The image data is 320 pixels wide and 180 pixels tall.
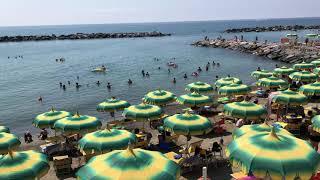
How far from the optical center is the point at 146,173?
970 centimetres

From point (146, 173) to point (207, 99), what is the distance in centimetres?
1309

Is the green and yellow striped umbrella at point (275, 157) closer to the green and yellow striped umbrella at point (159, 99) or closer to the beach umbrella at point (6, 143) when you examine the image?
the beach umbrella at point (6, 143)

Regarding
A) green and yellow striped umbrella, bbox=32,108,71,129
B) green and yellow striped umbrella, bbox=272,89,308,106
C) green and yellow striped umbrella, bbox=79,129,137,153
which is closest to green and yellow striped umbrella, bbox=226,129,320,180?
green and yellow striped umbrella, bbox=79,129,137,153

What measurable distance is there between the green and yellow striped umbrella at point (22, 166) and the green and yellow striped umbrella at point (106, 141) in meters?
2.10

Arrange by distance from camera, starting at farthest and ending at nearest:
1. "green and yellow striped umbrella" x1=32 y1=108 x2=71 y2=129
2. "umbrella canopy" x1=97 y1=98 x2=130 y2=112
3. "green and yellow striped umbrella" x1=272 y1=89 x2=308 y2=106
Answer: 1. "umbrella canopy" x1=97 y1=98 x2=130 y2=112
2. "green and yellow striped umbrella" x1=272 y1=89 x2=308 y2=106
3. "green and yellow striped umbrella" x1=32 y1=108 x2=71 y2=129

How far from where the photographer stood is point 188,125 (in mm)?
15773

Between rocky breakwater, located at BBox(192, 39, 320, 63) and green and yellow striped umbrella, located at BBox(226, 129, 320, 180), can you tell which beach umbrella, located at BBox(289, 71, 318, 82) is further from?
rocky breakwater, located at BBox(192, 39, 320, 63)

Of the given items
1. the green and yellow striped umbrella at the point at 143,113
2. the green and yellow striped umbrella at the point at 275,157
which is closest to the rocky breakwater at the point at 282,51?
the green and yellow striped umbrella at the point at 143,113

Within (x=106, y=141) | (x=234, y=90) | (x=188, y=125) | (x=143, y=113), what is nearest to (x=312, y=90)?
(x=234, y=90)

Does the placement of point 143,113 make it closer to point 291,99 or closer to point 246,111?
point 246,111

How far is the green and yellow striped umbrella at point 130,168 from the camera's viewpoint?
9.61 m

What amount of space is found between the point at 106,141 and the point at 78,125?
3987 millimetres

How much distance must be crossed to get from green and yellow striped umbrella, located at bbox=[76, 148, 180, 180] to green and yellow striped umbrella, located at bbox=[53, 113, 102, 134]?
280 inches

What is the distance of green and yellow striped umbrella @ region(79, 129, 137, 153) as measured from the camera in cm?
1391
